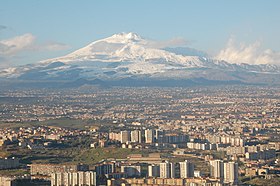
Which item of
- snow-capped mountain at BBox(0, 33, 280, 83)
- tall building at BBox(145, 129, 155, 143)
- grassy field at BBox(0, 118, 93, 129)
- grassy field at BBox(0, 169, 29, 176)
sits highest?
snow-capped mountain at BBox(0, 33, 280, 83)

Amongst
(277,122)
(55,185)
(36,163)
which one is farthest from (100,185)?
(277,122)

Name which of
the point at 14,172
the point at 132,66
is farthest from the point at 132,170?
the point at 132,66

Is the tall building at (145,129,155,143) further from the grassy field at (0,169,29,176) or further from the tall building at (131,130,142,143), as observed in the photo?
the grassy field at (0,169,29,176)

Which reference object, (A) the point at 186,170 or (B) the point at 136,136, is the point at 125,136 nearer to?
(B) the point at 136,136

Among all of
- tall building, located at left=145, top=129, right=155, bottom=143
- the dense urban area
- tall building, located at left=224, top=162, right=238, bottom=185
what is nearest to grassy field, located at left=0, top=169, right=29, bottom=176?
the dense urban area

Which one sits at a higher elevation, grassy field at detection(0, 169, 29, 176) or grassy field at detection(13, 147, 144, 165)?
grassy field at detection(13, 147, 144, 165)

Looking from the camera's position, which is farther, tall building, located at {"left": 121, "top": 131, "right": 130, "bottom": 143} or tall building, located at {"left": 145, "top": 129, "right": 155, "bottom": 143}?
tall building, located at {"left": 145, "top": 129, "right": 155, "bottom": 143}

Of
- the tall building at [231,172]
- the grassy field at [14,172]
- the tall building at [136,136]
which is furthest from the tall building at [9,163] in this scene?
the tall building at [136,136]

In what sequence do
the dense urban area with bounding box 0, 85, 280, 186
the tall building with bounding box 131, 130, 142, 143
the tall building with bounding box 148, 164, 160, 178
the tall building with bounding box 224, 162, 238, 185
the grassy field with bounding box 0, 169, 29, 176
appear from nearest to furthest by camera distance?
the tall building with bounding box 224, 162, 238, 185
the dense urban area with bounding box 0, 85, 280, 186
the tall building with bounding box 148, 164, 160, 178
the grassy field with bounding box 0, 169, 29, 176
the tall building with bounding box 131, 130, 142, 143
